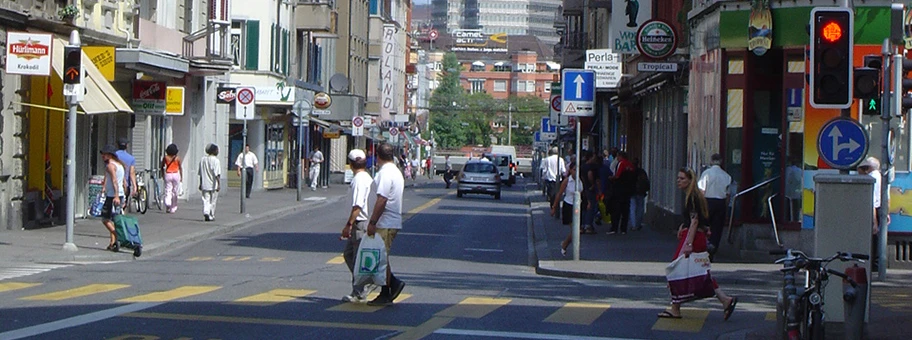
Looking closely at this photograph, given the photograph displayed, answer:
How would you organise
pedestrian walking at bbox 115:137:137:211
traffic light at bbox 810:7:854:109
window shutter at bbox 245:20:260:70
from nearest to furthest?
1. traffic light at bbox 810:7:854:109
2. pedestrian walking at bbox 115:137:137:211
3. window shutter at bbox 245:20:260:70

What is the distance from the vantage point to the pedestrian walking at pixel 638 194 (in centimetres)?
2841

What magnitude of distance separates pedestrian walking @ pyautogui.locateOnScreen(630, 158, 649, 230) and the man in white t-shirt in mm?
15048

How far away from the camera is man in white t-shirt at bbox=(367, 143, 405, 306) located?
1351 centimetres

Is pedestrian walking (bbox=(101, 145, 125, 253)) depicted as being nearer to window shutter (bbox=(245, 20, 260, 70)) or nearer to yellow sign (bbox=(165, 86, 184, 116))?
yellow sign (bbox=(165, 86, 184, 116))

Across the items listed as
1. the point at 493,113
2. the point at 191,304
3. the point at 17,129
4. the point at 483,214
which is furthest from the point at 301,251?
the point at 493,113

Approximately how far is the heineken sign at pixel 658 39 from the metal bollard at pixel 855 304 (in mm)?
16867

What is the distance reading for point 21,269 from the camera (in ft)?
56.9

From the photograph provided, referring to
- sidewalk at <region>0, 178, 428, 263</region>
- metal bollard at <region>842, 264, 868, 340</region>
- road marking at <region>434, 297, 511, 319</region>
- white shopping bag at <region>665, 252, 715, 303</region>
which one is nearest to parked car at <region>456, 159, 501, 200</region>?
sidewalk at <region>0, 178, 428, 263</region>

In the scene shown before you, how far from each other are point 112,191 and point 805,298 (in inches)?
500

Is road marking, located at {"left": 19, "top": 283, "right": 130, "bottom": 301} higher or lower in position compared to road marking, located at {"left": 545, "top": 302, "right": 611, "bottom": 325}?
higher

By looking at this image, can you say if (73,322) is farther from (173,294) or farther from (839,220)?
(839,220)

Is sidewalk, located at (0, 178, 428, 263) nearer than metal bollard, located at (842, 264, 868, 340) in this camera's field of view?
No

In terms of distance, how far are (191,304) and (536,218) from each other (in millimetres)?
21871

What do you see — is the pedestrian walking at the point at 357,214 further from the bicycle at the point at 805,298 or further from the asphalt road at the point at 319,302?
the bicycle at the point at 805,298
